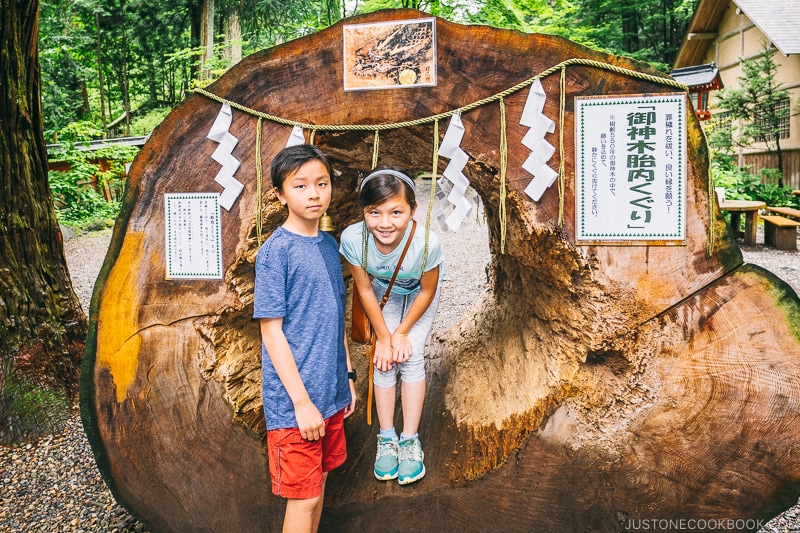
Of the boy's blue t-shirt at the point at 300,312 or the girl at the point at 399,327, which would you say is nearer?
the boy's blue t-shirt at the point at 300,312

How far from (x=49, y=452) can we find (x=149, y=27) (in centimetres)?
1660

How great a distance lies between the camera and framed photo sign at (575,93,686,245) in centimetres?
201

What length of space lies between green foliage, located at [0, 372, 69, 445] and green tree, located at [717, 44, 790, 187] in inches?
539

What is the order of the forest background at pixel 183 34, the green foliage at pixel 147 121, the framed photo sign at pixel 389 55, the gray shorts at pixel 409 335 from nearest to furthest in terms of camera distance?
the framed photo sign at pixel 389 55, the gray shorts at pixel 409 335, the forest background at pixel 183 34, the green foliage at pixel 147 121

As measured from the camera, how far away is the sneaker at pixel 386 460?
229 cm

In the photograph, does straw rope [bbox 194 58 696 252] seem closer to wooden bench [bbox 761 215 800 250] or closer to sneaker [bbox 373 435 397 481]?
sneaker [bbox 373 435 397 481]

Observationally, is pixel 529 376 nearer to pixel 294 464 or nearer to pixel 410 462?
pixel 410 462

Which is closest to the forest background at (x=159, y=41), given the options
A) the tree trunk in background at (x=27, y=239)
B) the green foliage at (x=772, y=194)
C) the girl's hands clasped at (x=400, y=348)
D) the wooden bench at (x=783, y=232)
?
the green foliage at (x=772, y=194)

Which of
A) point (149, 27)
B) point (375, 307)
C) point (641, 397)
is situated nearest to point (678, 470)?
point (641, 397)

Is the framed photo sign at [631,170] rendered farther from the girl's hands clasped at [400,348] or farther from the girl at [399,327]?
A: the girl's hands clasped at [400,348]

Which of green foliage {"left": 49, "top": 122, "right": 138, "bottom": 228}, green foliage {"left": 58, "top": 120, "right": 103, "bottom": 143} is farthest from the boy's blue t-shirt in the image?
green foliage {"left": 58, "top": 120, "right": 103, "bottom": 143}

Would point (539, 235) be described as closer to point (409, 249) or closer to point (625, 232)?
point (625, 232)

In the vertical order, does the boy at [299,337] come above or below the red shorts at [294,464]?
above

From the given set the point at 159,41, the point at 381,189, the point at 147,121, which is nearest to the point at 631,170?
the point at 381,189
